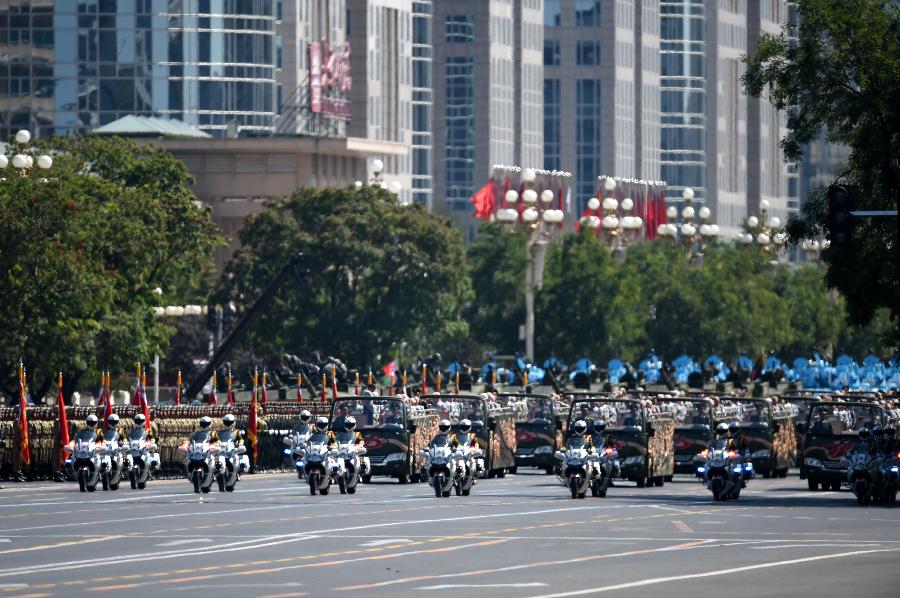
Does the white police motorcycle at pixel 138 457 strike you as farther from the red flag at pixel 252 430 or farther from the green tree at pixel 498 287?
the green tree at pixel 498 287

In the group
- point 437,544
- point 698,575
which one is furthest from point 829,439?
point 698,575

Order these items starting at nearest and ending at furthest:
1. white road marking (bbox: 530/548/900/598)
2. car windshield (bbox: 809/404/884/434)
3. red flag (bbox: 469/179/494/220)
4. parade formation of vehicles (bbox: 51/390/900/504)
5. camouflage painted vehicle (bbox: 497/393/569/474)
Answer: white road marking (bbox: 530/548/900/598)
parade formation of vehicles (bbox: 51/390/900/504)
car windshield (bbox: 809/404/884/434)
camouflage painted vehicle (bbox: 497/393/569/474)
red flag (bbox: 469/179/494/220)

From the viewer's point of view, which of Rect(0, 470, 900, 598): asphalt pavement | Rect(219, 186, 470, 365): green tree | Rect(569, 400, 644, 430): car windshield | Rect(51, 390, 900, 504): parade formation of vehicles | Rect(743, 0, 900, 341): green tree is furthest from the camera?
Rect(219, 186, 470, 365): green tree

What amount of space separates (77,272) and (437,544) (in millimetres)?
40657

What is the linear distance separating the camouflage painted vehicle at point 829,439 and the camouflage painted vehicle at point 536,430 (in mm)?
8817

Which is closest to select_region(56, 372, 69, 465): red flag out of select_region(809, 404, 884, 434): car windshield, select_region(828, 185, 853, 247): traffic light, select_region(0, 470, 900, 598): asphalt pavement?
select_region(0, 470, 900, 598): asphalt pavement

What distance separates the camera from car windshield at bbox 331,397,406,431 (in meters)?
51.7

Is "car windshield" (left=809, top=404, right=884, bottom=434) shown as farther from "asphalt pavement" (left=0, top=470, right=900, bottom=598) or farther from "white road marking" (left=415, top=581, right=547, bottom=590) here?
"white road marking" (left=415, top=581, right=547, bottom=590)

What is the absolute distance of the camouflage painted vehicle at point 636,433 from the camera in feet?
171

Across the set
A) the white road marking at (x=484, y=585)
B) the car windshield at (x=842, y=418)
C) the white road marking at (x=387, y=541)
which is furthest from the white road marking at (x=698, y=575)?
the car windshield at (x=842, y=418)

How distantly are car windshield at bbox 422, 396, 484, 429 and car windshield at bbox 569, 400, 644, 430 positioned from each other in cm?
260

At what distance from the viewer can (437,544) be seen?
32.8 metres

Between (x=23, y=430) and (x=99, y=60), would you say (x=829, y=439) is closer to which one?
(x=23, y=430)

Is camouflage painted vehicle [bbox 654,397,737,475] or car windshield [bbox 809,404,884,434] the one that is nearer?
car windshield [bbox 809,404,884,434]
